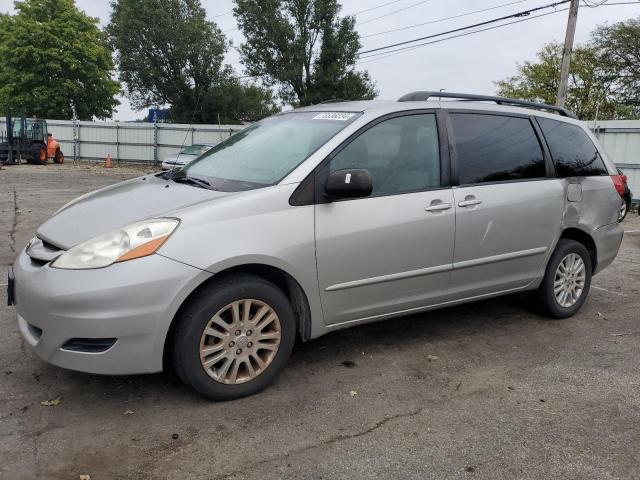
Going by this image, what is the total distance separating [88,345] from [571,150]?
393 centimetres

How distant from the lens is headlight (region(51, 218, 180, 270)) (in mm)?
2871

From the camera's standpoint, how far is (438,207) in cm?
379

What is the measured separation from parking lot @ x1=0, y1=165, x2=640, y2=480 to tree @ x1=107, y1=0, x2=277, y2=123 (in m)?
36.8

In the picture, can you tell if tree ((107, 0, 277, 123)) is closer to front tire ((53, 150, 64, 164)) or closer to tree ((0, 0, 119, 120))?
tree ((0, 0, 119, 120))

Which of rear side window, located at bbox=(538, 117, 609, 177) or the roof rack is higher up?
the roof rack

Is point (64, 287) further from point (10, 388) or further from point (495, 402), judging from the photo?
point (495, 402)

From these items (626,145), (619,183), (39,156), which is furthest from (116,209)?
(39,156)

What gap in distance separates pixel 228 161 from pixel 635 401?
2.95 meters

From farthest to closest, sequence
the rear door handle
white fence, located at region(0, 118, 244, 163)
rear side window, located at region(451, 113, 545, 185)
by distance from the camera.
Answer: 1. white fence, located at region(0, 118, 244, 163)
2. rear side window, located at region(451, 113, 545, 185)
3. the rear door handle

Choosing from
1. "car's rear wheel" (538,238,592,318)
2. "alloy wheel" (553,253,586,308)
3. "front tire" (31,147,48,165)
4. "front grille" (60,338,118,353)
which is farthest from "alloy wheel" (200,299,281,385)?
"front tire" (31,147,48,165)

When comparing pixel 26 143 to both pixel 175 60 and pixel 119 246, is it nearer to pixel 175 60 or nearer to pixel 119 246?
pixel 175 60

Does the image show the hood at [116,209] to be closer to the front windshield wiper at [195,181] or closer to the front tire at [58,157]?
the front windshield wiper at [195,181]

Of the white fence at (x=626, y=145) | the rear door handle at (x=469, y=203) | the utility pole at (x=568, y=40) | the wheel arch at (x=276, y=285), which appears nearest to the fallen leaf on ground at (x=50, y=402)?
A: the wheel arch at (x=276, y=285)

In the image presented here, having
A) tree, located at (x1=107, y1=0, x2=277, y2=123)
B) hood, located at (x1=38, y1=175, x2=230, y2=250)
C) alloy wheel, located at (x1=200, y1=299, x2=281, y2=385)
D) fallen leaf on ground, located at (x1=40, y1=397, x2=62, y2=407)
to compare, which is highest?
tree, located at (x1=107, y1=0, x2=277, y2=123)
